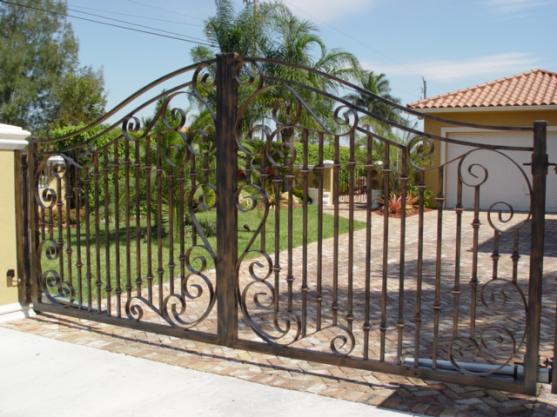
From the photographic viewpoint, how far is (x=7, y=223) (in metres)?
5.84

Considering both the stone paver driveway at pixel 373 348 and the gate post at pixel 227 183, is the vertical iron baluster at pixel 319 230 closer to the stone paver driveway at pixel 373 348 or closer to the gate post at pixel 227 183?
the stone paver driveway at pixel 373 348

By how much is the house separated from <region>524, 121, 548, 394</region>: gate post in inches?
567

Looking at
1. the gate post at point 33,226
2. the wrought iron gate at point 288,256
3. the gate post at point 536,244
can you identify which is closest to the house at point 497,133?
the wrought iron gate at point 288,256

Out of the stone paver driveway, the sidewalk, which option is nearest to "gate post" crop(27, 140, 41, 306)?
the stone paver driveway

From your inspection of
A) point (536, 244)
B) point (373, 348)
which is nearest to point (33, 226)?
point (373, 348)

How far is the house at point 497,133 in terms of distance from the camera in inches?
728

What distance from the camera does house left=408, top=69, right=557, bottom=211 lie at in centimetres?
1850

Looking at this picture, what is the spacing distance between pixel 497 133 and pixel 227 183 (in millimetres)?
16005

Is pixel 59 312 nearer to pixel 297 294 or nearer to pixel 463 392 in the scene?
pixel 297 294

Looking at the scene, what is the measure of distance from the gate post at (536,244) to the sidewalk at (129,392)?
0.84 meters

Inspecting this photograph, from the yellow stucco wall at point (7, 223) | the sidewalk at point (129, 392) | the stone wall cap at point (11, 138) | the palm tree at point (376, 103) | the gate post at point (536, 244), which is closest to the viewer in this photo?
the gate post at point (536, 244)

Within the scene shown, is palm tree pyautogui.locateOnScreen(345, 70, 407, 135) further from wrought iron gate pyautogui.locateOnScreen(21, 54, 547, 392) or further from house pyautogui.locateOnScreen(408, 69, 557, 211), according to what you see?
wrought iron gate pyautogui.locateOnScreen(21, 54, 547, 392)

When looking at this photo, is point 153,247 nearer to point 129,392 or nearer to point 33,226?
point 33,226

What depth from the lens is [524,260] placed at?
1044cm
